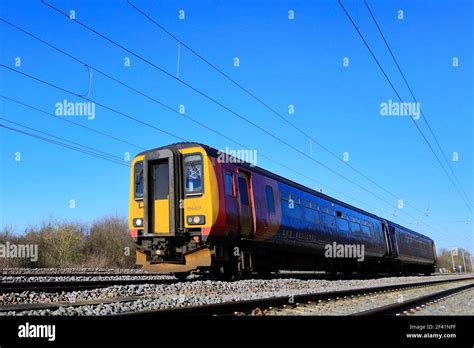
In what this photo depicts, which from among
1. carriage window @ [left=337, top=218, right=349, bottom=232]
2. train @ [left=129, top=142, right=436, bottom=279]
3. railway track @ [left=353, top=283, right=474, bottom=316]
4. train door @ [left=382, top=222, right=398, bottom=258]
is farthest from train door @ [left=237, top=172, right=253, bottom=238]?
train door @ [left=382, top=222, right=398, bottom=258]

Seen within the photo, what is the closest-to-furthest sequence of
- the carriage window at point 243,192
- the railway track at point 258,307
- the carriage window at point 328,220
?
1. the railway track at point 258,307
2. the carriage window at point 243,192
3. the carriage window at point 328,220

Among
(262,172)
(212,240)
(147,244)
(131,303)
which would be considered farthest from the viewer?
(262,172)

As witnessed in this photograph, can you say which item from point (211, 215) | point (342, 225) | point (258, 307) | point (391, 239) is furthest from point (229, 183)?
point (391, 239)

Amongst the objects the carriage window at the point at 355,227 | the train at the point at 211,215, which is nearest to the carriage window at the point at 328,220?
the train at the point at 211,215

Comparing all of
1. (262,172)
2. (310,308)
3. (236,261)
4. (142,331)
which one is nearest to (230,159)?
(262,172)

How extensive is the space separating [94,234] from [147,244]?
16.6 m

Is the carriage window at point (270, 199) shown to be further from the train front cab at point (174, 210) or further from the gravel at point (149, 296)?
the train front cab at point (174, 210)

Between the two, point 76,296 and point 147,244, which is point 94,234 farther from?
point 76,296

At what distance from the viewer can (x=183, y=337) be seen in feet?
13.4

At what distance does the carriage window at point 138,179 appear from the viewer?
40.8ft

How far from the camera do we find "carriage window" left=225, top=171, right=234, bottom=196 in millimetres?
11570

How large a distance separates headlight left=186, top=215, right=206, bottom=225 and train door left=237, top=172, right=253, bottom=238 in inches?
54.2

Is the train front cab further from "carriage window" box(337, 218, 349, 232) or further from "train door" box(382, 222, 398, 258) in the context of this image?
"train door" box(382, 222, 398, 258)

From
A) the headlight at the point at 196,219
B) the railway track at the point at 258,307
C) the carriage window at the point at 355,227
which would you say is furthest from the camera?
the carriage window at the point at 355,227
